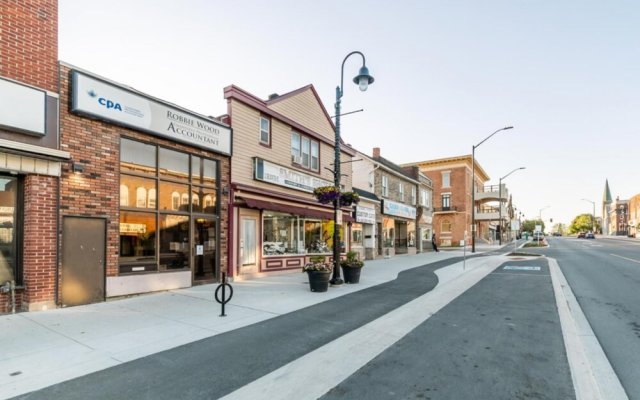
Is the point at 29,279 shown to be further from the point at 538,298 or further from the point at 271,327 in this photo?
the point at 538,298

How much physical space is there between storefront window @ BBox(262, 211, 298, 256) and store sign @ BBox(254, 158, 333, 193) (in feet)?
4.57

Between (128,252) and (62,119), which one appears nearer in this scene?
(62,119)

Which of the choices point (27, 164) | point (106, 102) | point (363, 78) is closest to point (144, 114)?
point (106, 102)

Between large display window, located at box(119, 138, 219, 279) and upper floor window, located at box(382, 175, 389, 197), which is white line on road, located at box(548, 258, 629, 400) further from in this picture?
upper floor window, located at box(382, 175, 389, 197)

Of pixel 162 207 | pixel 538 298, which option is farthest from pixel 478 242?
pixel 162 207

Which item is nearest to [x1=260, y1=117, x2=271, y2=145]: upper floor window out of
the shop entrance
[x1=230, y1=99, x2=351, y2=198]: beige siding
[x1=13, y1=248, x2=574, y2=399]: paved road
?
[x1=230, y1=99, x2=351, y2=198]: beige siding

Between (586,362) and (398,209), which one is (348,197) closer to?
(586,362)

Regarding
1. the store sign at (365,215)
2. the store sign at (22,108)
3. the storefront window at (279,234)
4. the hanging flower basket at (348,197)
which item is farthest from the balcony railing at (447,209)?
the store sign at (22,108)

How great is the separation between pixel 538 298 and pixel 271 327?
792cm

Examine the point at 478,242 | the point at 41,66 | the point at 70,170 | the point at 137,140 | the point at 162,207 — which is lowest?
the point at 478,242

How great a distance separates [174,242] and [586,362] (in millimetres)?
10482

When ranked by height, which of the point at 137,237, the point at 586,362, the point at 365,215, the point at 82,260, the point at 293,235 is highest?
the point at 365,215

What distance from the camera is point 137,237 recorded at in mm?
10070

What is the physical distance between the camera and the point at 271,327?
6.99 meters
